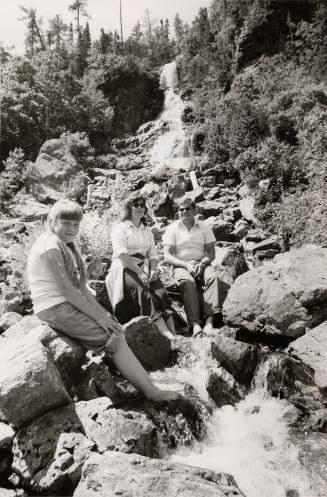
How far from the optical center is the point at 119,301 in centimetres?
495

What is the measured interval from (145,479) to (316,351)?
8.78 feet

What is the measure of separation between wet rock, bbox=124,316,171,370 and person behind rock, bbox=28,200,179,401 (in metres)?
0.88

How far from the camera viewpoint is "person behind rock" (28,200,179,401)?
3.45 metres

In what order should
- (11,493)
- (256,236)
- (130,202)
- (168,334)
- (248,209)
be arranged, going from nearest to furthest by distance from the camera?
(11,493) < (168,334) < (130,202) < (256,236) < (248,209)

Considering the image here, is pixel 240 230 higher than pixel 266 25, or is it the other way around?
pixel 266 25

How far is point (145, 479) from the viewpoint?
2.38 metres

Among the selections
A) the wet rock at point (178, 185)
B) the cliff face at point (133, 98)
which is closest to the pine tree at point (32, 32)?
the cliff face at point (133, 98)

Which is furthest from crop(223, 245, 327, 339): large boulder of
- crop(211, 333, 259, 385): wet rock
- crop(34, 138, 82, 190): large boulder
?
crop(34, 138, 82, 190): large boulder

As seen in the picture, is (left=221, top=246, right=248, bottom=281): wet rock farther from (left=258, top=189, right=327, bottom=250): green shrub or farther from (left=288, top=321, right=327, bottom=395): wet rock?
(left=288, top=321, right=327, bottom=395): wet rock

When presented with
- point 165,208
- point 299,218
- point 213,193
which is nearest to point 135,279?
point 299,218

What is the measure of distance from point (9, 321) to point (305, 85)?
14019 mm

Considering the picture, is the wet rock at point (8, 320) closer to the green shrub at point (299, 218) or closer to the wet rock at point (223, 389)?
the wet rock at point (223, 389)

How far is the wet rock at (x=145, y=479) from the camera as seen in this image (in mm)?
2305

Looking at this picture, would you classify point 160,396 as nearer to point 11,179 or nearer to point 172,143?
point 11,179
